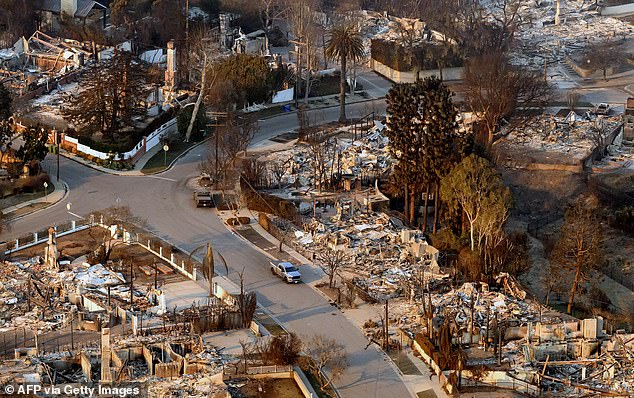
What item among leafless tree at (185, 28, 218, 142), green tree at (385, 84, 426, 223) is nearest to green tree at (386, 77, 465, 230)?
green tree at (385, 84, 426, 223)

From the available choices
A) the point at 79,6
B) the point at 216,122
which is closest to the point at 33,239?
the point at 216,122

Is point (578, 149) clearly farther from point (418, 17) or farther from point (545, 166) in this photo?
point (418, 17)

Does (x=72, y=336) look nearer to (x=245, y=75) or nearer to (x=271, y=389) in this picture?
(x=271, y=389)

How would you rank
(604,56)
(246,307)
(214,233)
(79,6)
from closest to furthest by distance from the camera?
(246,307), (214,233), (604,56), (79,6)

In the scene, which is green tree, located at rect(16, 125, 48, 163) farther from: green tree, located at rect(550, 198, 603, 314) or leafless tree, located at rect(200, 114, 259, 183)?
green tree, located at rect(550, 198, 603, 314)

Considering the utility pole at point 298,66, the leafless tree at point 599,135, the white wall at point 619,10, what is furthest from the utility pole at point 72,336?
the white wall at point 619,10

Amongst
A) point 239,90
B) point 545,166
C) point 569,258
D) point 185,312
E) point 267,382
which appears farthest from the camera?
point 239,90

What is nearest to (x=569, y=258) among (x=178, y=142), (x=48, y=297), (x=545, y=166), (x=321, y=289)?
(x=321, y=289)

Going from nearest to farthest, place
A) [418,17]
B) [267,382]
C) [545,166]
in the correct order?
[267,382], [545,166], [418,17]
